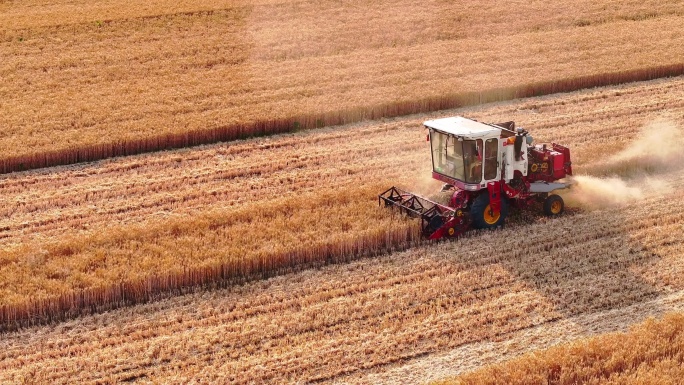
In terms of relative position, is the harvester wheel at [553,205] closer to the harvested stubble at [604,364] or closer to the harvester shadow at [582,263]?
the harvester shadow at [582,263]

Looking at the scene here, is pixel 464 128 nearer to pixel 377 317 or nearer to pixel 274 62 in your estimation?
pixel 377 317

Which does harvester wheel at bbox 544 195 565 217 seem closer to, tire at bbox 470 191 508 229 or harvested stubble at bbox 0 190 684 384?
tire at bbox 470 191 508 229

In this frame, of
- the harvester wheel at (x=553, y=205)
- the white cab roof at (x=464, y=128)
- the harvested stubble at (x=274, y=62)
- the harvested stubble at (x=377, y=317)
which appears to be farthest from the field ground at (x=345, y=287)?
the harvested stubble at (x=274, y=62)

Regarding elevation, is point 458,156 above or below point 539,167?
above

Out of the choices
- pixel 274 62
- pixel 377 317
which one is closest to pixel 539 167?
pixel 377 317

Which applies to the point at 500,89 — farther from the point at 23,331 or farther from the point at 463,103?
the point at 23,331
